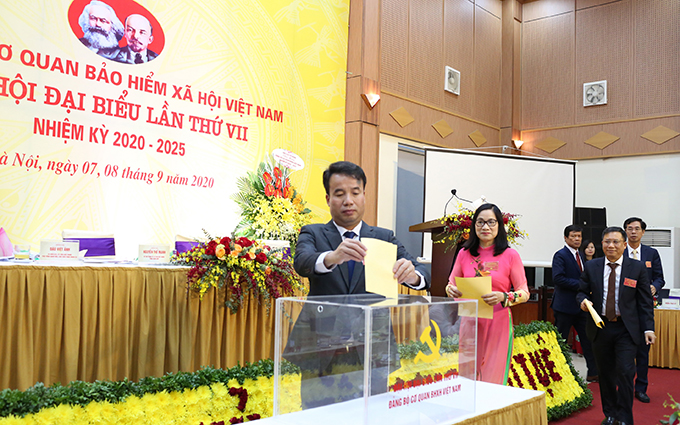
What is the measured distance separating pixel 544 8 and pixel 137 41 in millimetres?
6991

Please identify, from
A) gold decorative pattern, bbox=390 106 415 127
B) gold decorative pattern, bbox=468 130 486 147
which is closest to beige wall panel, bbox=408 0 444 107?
gold decorative pattern, bbox=390 106 415 127

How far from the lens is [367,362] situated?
1174 millimetres

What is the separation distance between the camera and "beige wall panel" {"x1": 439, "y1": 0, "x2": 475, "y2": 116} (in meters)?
8.71

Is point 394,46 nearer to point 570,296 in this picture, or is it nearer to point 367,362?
point 570,296

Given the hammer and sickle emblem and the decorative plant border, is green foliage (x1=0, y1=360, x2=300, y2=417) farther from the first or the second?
the hammer and sickle emblem

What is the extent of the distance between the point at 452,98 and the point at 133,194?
5213 millimetres

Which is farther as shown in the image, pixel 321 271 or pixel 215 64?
pixel 215 64

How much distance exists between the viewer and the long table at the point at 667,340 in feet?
20.0

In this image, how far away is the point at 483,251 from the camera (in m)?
3.29

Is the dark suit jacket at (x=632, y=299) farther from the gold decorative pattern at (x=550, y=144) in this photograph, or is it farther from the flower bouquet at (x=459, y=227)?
the gold decorative pattern at (x=550, y=144)

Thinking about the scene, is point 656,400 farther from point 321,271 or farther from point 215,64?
point 215,64

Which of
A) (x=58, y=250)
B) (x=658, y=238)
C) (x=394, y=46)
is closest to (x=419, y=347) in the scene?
(x=58, y=250)

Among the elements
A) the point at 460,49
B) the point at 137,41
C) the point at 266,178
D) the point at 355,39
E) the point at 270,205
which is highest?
the point at 460,49

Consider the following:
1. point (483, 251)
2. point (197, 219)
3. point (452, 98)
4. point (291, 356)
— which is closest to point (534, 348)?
point (483, 251)
